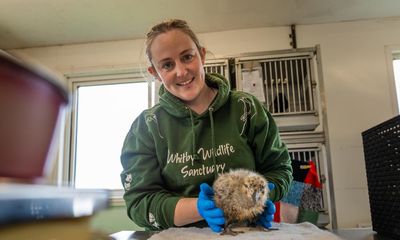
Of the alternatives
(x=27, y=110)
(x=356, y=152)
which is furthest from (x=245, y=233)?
(x=356, y=152)

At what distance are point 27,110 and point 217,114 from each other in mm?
830

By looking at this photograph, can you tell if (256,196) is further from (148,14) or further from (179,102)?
(148,14)

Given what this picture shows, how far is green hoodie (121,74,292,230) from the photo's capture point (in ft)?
3.13

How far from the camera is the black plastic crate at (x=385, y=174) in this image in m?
0.79

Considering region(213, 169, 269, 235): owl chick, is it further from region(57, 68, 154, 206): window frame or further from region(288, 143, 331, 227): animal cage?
region(57, 68, 154, 206): window frame

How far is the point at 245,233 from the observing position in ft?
2.72

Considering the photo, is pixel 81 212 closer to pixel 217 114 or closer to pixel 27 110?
pixel 27 110

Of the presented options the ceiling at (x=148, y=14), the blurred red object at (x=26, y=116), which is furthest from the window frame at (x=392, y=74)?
the blurred red object at (x=26, y=116)

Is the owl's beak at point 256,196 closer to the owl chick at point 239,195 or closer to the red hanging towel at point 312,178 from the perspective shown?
the owl chick at point 239,195

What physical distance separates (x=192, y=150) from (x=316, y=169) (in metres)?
1.30

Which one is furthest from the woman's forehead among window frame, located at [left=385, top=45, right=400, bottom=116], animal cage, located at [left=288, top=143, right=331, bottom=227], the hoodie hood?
window frame, located at [left=385, top=45, right=400, bottom=116]

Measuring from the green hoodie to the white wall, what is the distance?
52.4 inches

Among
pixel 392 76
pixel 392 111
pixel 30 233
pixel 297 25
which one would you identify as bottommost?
pixel 30 233

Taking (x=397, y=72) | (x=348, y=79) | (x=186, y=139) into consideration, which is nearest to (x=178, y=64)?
(x=186, y=139)
